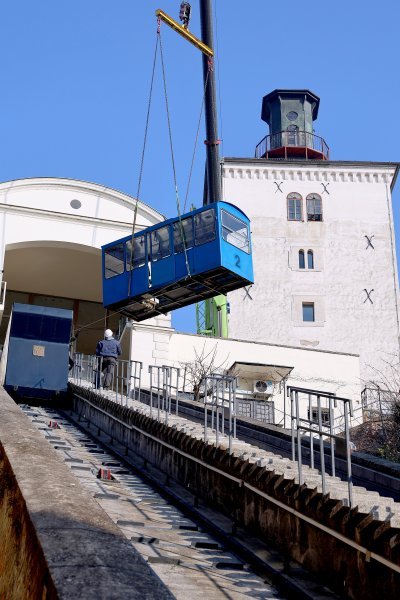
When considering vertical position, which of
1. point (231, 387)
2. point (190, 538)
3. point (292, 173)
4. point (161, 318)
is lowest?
point (190, 538)

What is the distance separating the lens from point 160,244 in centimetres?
2053

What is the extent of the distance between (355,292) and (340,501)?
112 feet

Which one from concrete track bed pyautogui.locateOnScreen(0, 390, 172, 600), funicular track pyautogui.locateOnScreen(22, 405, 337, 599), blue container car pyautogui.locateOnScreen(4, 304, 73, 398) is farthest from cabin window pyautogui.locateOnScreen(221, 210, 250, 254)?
concrete track bed pyautogui.locateOnScreen(0, 390, 172, 600)

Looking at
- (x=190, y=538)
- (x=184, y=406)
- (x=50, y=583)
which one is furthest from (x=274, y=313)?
(x=50, y=583)

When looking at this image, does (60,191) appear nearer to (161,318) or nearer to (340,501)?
(161,318)

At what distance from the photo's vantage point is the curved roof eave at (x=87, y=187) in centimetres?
2717

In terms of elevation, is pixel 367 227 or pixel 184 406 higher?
pixel 367 227

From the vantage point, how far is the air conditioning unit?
27297mm

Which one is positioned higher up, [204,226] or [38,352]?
[204,226]

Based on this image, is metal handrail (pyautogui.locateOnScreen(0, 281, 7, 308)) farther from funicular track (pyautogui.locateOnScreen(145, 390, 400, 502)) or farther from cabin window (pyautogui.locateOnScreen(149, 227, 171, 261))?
funicular track (pyautogui.locateOnScreen(145, 390, 400, 502))

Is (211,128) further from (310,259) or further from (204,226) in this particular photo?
(204,226)

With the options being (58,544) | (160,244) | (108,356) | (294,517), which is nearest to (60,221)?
(160,244)

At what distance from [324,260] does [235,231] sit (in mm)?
21414

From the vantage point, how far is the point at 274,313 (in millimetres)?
38594
